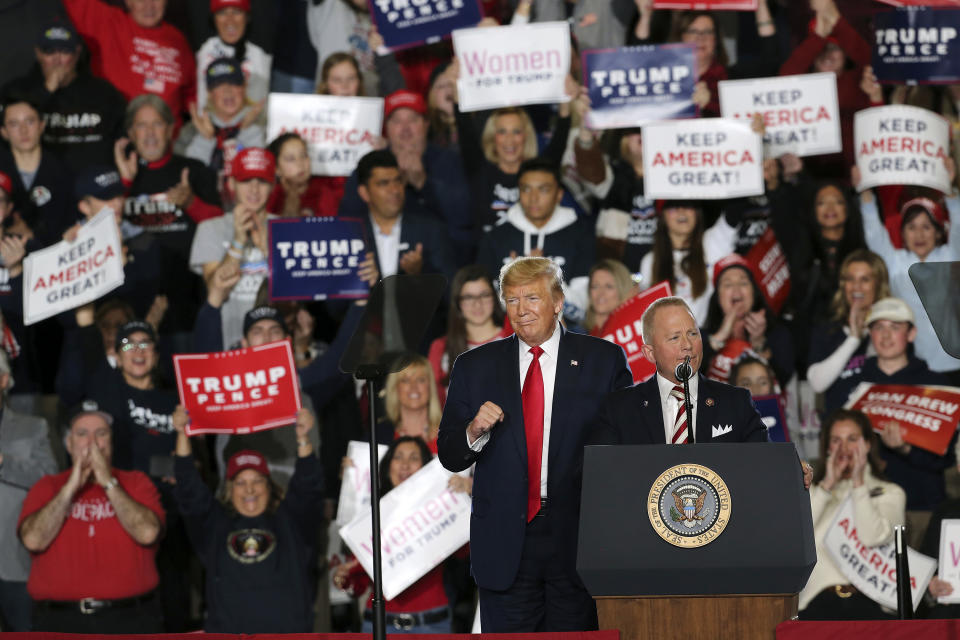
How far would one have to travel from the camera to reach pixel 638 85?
7.74m

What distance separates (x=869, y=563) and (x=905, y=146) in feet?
8.53

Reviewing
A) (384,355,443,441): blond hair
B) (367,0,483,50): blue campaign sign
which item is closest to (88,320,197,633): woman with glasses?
(384,355,443,441): blond hair

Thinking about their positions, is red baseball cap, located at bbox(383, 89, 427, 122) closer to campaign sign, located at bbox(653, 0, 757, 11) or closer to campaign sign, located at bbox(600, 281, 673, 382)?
campaign sign, located at bbox(653, 0, 757, 11)

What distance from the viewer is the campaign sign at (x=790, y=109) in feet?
25.1

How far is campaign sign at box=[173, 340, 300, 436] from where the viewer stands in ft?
21.7

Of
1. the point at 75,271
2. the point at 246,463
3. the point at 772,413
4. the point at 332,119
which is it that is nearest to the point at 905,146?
the point at 772,413

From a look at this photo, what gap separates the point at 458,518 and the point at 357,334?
2.96m

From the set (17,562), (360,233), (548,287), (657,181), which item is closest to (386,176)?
(360,233)

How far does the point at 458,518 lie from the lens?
20.3 feet

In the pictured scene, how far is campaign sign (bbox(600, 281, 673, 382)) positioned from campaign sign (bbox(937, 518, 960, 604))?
145 centimetres

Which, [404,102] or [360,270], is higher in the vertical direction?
[404,102]

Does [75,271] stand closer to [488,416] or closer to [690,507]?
[488,416]

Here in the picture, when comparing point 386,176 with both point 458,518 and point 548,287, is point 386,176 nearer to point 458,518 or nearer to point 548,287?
point 458,518

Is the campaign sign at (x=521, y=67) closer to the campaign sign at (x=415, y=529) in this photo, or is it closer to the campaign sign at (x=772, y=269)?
the campaign sign at (x=772, y=269)
